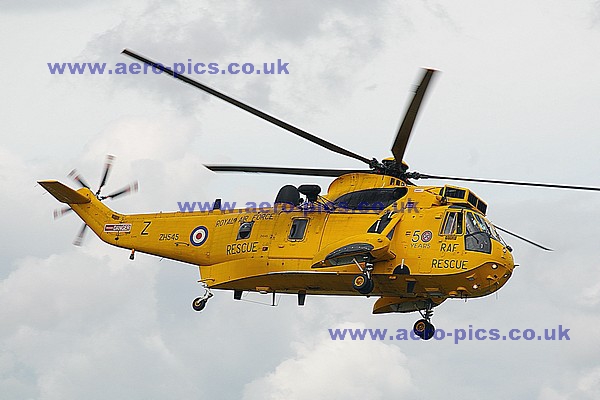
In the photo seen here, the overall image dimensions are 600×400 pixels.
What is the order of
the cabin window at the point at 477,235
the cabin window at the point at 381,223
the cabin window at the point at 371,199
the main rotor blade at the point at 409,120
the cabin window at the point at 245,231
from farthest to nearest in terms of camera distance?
1. the cabin window at the point at 245,231
2. the cabin window at the point at 371,199
3. the cabin window at the point at 381,223
4. the cabin window at the point at 477,235
5. the main rotor blade at the point at 409,120

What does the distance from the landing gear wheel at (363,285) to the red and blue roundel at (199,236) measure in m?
6.64

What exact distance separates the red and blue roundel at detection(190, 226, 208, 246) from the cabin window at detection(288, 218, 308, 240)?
12.1ft

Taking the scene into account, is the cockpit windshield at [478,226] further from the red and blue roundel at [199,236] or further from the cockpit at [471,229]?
the red and blue roundel at [199,236]

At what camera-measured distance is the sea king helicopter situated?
101ft

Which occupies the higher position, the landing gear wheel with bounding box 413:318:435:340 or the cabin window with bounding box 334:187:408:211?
the cabin window with bounding box 334:187:408:211

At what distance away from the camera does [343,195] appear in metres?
33.8

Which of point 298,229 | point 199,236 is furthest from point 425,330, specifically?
point 199,236

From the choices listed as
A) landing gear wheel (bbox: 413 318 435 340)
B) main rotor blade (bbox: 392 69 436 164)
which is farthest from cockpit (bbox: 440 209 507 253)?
Result: landing gear wheel (bbox: 413 318 435 340)

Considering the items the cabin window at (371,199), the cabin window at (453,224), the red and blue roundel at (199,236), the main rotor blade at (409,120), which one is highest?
the main rotor blade at (409,120)

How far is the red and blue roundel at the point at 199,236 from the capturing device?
35594 millimetres

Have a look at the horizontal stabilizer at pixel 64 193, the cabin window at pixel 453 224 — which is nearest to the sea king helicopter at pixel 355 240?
the cabin window at pixel 453 224

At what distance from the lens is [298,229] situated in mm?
33312

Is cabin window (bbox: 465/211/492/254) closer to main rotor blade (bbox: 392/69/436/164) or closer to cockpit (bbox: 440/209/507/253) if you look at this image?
cockpit (bbox: 440/209/507/253)

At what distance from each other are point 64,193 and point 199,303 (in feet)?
24.7
